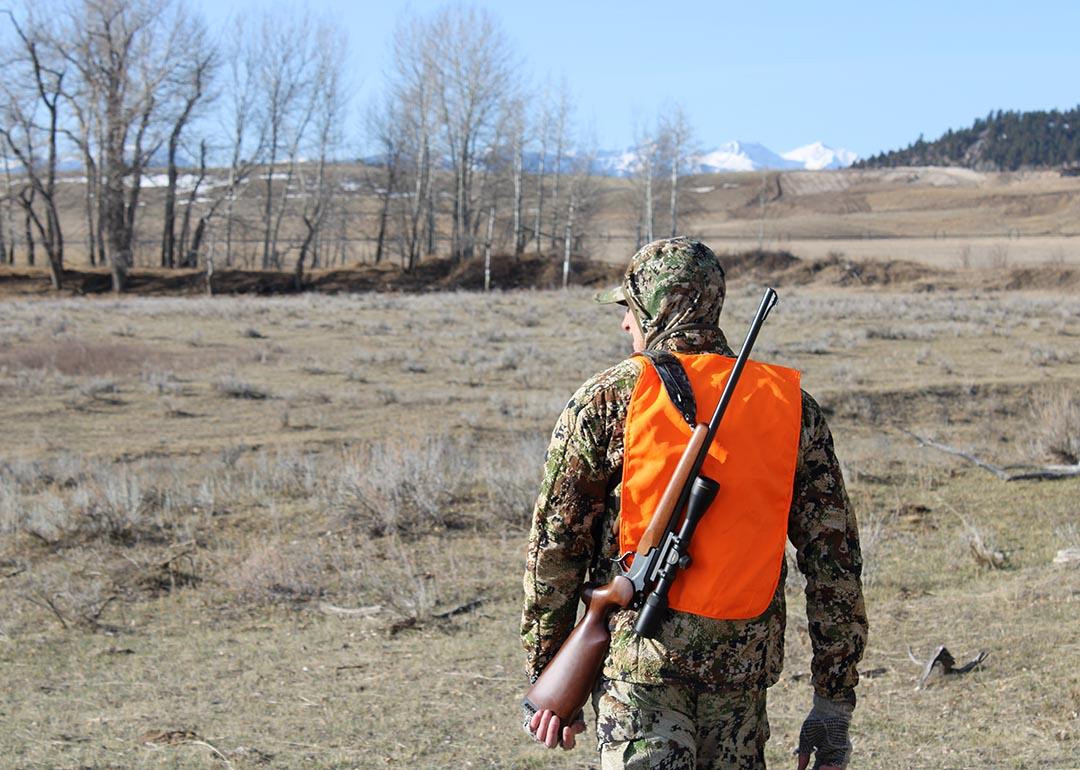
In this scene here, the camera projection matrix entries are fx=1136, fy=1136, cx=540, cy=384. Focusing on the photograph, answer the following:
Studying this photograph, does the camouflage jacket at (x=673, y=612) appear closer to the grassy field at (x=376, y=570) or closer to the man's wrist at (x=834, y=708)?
the man's wrist at (x=834, y=708)

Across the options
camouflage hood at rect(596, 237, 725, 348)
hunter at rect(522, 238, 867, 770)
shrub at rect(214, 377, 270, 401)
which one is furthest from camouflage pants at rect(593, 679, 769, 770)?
shrub at rect(214, 377, 270, 401)

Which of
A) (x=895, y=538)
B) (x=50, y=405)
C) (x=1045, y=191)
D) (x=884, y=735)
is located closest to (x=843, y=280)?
(x=50, y=405)

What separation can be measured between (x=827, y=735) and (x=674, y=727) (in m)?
0.44

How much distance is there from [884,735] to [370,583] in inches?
146

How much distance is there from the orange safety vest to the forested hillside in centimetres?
14352

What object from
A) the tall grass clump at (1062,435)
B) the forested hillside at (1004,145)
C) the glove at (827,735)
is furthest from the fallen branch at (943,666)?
the forested hillside at (1004,145)

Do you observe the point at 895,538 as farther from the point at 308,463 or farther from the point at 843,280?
the point at 843,280

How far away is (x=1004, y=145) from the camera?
5635 inches

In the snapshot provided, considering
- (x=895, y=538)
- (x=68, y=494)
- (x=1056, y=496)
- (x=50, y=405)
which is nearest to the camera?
(x=895, y=538)

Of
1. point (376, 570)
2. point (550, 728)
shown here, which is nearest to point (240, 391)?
point (376, 570)

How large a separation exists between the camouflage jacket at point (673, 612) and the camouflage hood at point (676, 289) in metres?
0.04

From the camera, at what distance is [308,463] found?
11125 millimetres

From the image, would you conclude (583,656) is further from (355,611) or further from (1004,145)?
(1004,145)

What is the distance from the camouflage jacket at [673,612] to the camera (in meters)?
2.48
